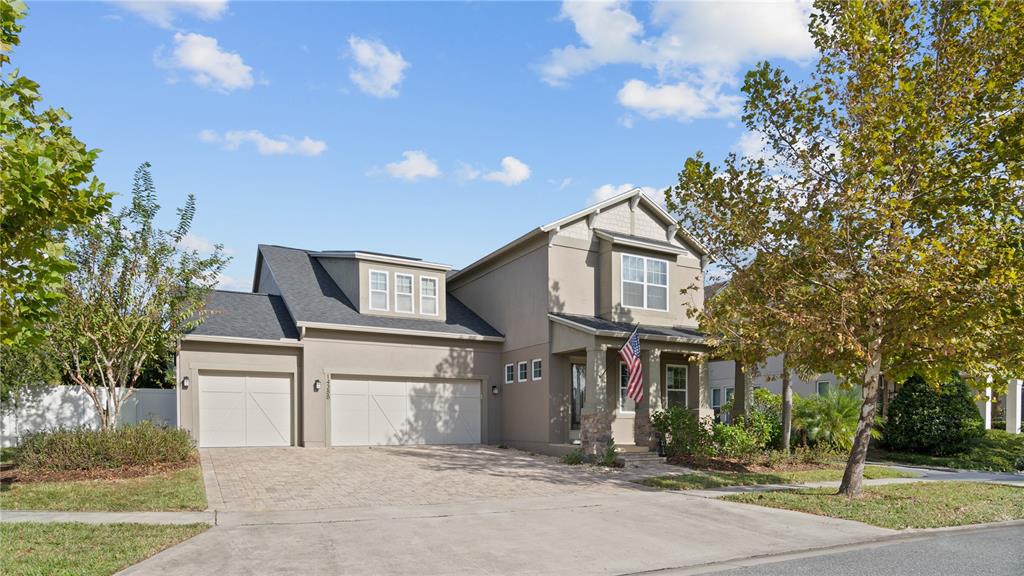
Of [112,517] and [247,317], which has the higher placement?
[247,317]

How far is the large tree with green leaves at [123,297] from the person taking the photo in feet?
50.8

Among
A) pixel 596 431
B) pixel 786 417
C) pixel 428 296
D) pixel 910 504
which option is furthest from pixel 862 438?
pixel 428 296

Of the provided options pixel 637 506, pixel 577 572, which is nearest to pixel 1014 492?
pixel 637 506

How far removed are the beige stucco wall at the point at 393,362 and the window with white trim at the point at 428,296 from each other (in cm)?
151

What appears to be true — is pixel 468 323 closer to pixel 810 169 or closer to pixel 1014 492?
pixel 810 169

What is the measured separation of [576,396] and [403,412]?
17.6 ft

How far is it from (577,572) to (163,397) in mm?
16232

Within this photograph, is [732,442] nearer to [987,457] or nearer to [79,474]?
[987,457]

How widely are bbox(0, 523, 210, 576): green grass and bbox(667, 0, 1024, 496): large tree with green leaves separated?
10.6 m

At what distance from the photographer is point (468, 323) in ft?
78.3

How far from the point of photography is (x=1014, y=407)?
24.2 m

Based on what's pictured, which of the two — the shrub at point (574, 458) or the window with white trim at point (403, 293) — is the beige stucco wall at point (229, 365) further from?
the shrub at point (574, 458)

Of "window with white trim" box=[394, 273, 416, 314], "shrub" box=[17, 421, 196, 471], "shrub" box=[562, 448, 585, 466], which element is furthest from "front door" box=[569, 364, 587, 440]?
"shrub" box=[17, 421, 196, 471]

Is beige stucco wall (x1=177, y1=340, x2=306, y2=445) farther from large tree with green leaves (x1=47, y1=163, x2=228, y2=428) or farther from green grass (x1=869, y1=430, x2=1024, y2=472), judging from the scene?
green grass (x1=869, y1=430, x2=1024, y2=472)
